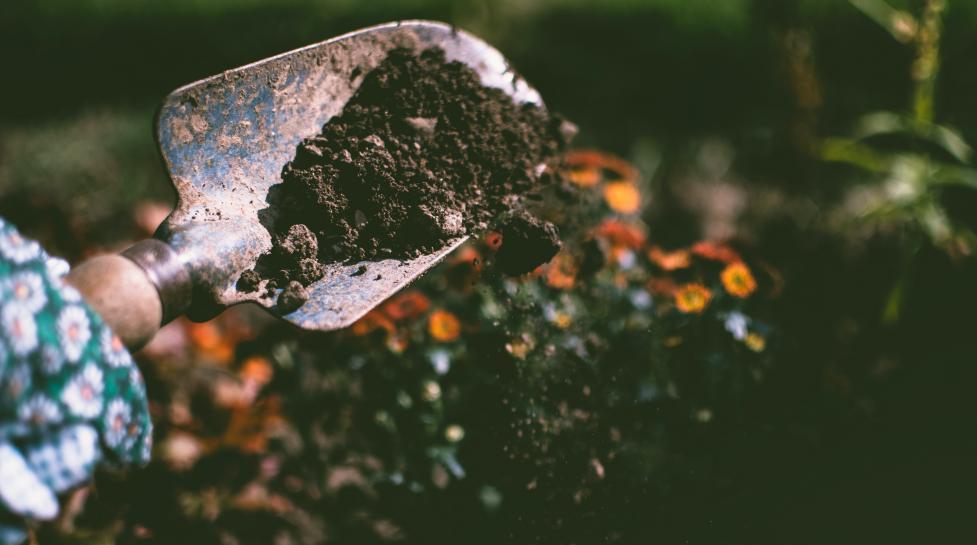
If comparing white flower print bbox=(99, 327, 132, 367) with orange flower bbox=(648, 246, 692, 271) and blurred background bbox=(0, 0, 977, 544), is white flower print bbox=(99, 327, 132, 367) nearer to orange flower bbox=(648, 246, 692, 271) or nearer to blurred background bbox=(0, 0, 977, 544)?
blurred background bbox=(0, 0, 977, 544)

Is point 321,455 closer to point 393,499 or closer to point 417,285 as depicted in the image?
point 393,499

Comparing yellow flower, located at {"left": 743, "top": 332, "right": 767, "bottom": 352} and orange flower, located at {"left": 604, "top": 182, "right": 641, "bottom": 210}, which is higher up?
orange flower, located at {"left": 604, "top": 182, "right": 641, "bottom": 210}

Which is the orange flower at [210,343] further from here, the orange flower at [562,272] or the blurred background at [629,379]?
the orange flower at [562,272]

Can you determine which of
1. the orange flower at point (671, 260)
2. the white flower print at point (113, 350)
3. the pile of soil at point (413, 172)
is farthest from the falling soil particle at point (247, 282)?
the orange flower at point (671, 260)

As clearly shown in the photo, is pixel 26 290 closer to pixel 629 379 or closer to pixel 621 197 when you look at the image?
pixel 629 379

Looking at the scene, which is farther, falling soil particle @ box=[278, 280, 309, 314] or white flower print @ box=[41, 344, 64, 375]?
falling soil particle @ box=[278, 280, 309, 314]

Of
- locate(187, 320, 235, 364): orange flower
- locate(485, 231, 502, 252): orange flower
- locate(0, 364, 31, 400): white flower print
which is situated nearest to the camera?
locate(0, 364, 31, 400): white flower print

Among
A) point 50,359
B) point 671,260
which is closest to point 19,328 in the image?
point 50,359

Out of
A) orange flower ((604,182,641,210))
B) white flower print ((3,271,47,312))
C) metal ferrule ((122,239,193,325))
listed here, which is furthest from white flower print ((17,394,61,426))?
orange flower ((604,182,641,210))
